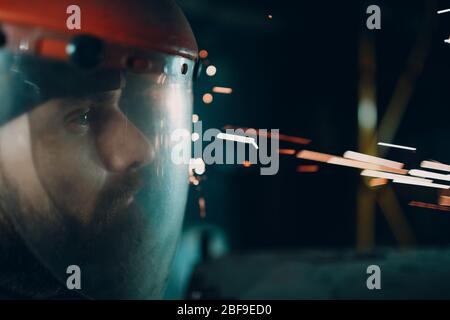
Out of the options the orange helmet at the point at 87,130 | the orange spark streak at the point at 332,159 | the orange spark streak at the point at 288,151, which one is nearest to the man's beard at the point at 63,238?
the orange helmet at the point at 87,130

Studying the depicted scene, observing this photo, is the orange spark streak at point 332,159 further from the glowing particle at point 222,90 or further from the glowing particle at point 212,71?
the glowing particle at point 212,71

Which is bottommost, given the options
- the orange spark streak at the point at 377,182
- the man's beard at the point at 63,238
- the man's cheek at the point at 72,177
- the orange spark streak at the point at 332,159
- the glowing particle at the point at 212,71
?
the man's beard at the point at 63,238

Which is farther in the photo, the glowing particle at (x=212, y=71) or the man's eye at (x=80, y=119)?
the glowing particle at (x=212, y=71)

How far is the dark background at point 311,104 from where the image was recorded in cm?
402

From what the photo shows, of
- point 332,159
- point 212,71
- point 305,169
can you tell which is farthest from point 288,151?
point 212,71

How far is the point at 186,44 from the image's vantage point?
5.52 feet

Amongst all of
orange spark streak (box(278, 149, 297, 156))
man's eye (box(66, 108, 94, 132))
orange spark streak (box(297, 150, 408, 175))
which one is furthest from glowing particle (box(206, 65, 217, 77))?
man's eye (box(66, 108, 94, 132))

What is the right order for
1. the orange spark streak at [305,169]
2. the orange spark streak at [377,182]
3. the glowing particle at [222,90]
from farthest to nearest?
the orange spark streak at [377,182]
the orange spark streak at [305,169]
the glowing particle at [222,90]

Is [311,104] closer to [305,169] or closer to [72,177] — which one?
[305,169]

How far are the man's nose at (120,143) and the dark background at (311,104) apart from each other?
2.20 m

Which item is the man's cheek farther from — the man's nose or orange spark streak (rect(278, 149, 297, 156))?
orange spark streak (rect(278, 149, 297, 156))

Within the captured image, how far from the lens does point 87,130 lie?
1491mm

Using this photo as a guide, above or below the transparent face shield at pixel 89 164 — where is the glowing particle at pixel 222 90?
above

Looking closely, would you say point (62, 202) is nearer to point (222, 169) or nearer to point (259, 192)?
point (222, 169)
